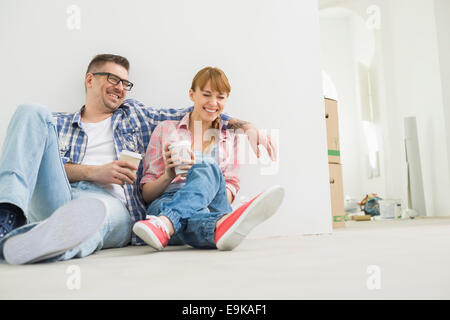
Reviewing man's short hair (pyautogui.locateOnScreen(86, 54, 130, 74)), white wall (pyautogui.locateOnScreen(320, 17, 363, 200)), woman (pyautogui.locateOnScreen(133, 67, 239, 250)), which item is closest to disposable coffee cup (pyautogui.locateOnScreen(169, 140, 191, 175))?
woman (pyautogui.locateOnScreen(133, 67, 239, 250))

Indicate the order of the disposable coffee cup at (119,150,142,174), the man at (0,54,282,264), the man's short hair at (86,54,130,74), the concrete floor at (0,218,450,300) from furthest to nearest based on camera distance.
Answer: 1. the man's short hair at (86,54,130,74)
2. the disposable coffee cup at (119,150,142,174)
3. the man at (0,54,282,264)
4. the concrete floor at (0,218,450,300)

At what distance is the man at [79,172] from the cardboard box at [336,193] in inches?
44.4

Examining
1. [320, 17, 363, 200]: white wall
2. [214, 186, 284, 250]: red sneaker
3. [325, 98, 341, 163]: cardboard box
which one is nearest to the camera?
[214, 186, 284, 250]: red sneaker

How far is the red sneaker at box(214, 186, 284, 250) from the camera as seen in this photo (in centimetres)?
109

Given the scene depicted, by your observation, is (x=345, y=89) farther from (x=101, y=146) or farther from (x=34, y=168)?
(x=34, y=168)

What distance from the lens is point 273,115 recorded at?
6.28 ft

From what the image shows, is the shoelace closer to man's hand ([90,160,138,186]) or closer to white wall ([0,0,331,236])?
man's hand ([90,160,138,186])

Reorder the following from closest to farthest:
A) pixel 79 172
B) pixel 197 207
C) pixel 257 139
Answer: pixel 197 207 < pixel 79 172 < pixel 257 139

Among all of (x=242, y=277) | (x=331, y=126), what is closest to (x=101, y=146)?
(x=242, y=277)

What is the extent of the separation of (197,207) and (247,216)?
0.23 m

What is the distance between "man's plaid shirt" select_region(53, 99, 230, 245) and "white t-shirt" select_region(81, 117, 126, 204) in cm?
2

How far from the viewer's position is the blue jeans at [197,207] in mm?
1225

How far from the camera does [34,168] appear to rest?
1052 millimetres
